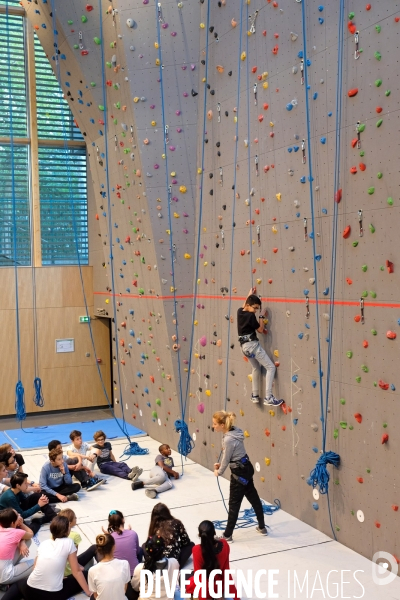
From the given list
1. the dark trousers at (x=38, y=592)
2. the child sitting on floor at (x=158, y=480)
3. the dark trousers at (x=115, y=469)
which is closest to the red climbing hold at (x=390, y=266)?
the dark trousers at (x=38, y=592)

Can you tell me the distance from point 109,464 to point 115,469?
84mm

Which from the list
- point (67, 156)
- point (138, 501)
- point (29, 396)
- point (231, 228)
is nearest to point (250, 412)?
point (138, 501)

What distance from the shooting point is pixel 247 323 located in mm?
5668

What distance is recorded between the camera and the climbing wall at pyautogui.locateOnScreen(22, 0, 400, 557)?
445cm

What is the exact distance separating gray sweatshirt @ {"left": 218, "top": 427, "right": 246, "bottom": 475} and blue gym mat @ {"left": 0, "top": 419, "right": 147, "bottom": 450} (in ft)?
11.5

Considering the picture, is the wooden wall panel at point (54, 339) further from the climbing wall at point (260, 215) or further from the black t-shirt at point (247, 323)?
the black t-shirt at point (247, 323)

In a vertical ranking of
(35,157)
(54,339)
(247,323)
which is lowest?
(54,339)

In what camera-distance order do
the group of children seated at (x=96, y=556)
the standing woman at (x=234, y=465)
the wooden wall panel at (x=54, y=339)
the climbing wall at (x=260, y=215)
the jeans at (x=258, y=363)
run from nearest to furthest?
the group of children seated at (x=96, y=556) < the climbing wall at (x=260, y=215) < the standing woman at (x=234, y=465) < the jeans at (x=258, y=363) < the wooden wall panel at (x=54, y=339)

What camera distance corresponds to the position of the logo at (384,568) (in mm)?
4297

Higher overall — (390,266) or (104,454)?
(390,266)

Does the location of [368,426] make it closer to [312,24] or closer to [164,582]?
[164,582]

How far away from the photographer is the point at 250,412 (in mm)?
6074

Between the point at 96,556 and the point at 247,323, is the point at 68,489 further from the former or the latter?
the point at 247,323

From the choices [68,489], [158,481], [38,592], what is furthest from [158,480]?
[38,592]
